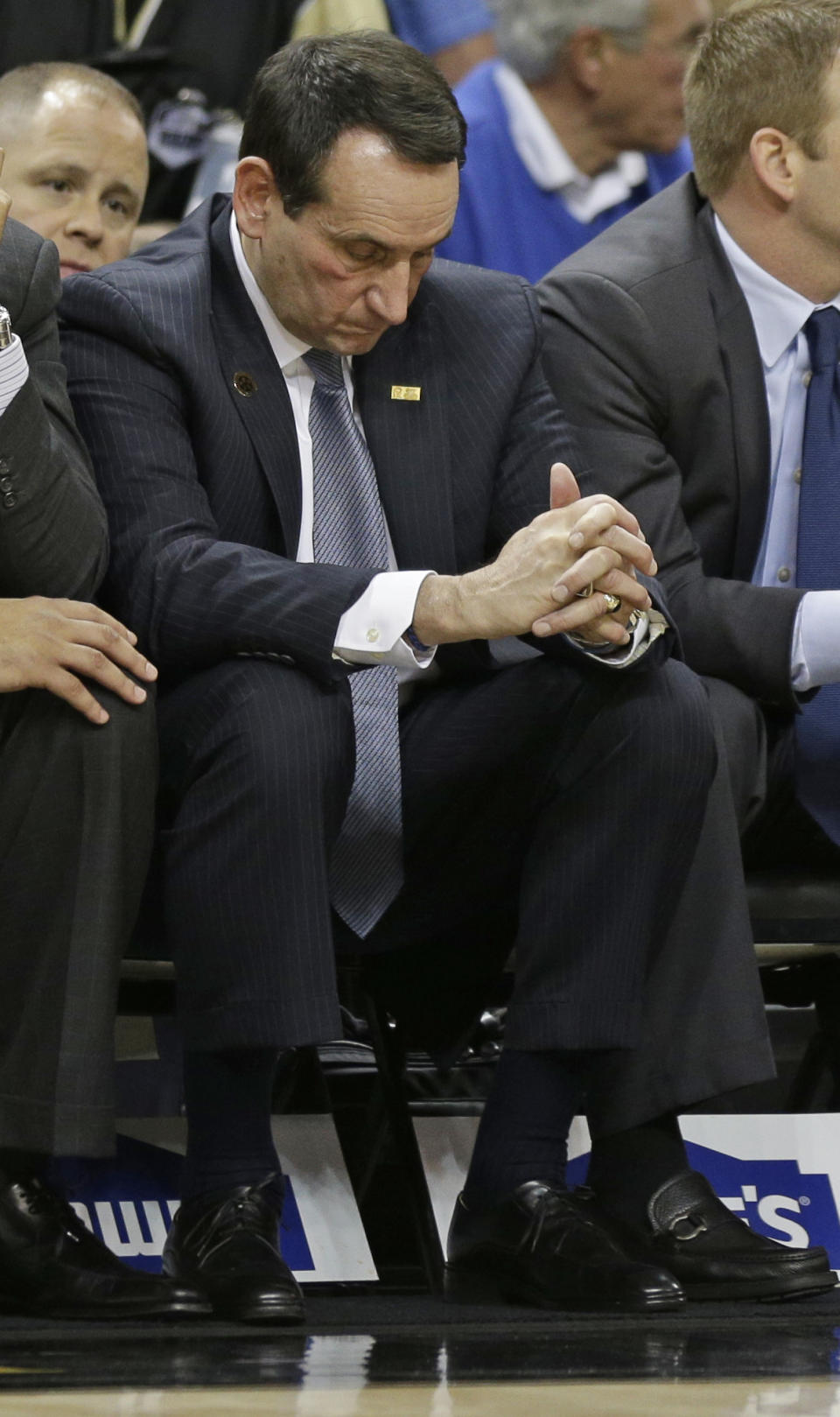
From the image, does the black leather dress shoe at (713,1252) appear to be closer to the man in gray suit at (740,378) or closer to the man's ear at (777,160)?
the man in gray suit at (740,378)

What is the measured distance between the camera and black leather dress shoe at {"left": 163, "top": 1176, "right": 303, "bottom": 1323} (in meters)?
1.66

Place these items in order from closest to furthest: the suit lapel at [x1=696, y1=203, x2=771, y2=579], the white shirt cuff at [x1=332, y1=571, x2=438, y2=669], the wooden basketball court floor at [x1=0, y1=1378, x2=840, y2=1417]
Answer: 1. the wooden basketball court floor at [x1=0, y1=1378, x2=840, y2=1417]
2. the white shirt cuff at [x1=332, y1=571, x2=438, y2=669]
3. the suit lapel at [x1=696, y1=203, x2=771, y2=579]

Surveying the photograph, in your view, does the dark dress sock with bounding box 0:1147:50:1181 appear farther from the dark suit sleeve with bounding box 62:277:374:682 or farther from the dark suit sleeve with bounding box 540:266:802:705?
the dark suit sleeve with bounding box 540:266:802:705

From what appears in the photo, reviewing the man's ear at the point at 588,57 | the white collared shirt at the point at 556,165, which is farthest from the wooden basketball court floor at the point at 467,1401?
the man's ear at the point at 588,57

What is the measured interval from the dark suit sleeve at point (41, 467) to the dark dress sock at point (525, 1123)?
2.14 feet

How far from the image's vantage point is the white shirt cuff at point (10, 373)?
5.83 ft

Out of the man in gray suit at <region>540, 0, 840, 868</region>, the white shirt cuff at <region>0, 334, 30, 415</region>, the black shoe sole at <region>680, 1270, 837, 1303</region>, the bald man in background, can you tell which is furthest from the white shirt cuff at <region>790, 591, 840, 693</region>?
the bald man in background

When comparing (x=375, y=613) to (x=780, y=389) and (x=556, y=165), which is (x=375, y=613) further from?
(x=556, y=165)

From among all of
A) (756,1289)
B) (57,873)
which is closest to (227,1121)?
(57,873)

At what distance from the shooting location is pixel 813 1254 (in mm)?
1876

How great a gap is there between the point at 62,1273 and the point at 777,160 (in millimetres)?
1685

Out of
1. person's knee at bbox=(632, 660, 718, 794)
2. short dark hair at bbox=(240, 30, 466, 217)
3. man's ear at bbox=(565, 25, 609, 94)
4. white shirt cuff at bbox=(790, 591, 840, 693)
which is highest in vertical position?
short dark hair at bbox=(240, 30, 466, 217)

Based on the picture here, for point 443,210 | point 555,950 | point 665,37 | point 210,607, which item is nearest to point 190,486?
point 210,607

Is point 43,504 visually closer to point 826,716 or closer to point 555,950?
point 555,950
